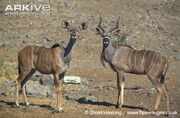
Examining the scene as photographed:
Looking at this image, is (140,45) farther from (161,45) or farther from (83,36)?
(83,36)

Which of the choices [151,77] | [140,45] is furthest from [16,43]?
[151,77]

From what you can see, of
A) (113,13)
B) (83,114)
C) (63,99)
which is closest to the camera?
(83,114)

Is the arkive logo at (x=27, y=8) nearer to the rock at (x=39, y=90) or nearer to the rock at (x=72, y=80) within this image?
the rock at (x=72, y=80)

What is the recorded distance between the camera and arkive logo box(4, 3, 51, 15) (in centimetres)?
3151

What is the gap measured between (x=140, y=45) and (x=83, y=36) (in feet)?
9.76

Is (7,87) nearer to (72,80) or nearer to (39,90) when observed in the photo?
(39,90)

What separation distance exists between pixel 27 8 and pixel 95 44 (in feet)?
20.6

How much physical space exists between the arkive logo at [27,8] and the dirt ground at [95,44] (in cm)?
26

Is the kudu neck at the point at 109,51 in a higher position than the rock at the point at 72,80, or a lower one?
higher

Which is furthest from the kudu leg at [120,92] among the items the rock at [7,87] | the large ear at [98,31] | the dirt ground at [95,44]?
the rock at [7,87]

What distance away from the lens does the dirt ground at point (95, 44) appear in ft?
47.8

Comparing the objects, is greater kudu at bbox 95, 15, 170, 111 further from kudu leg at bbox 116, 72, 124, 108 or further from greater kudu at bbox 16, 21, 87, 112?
greater kudu at bbox 16, 21, 87, 112

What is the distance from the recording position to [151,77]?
14266 millimetres

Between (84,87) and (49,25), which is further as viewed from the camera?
(49,25)
